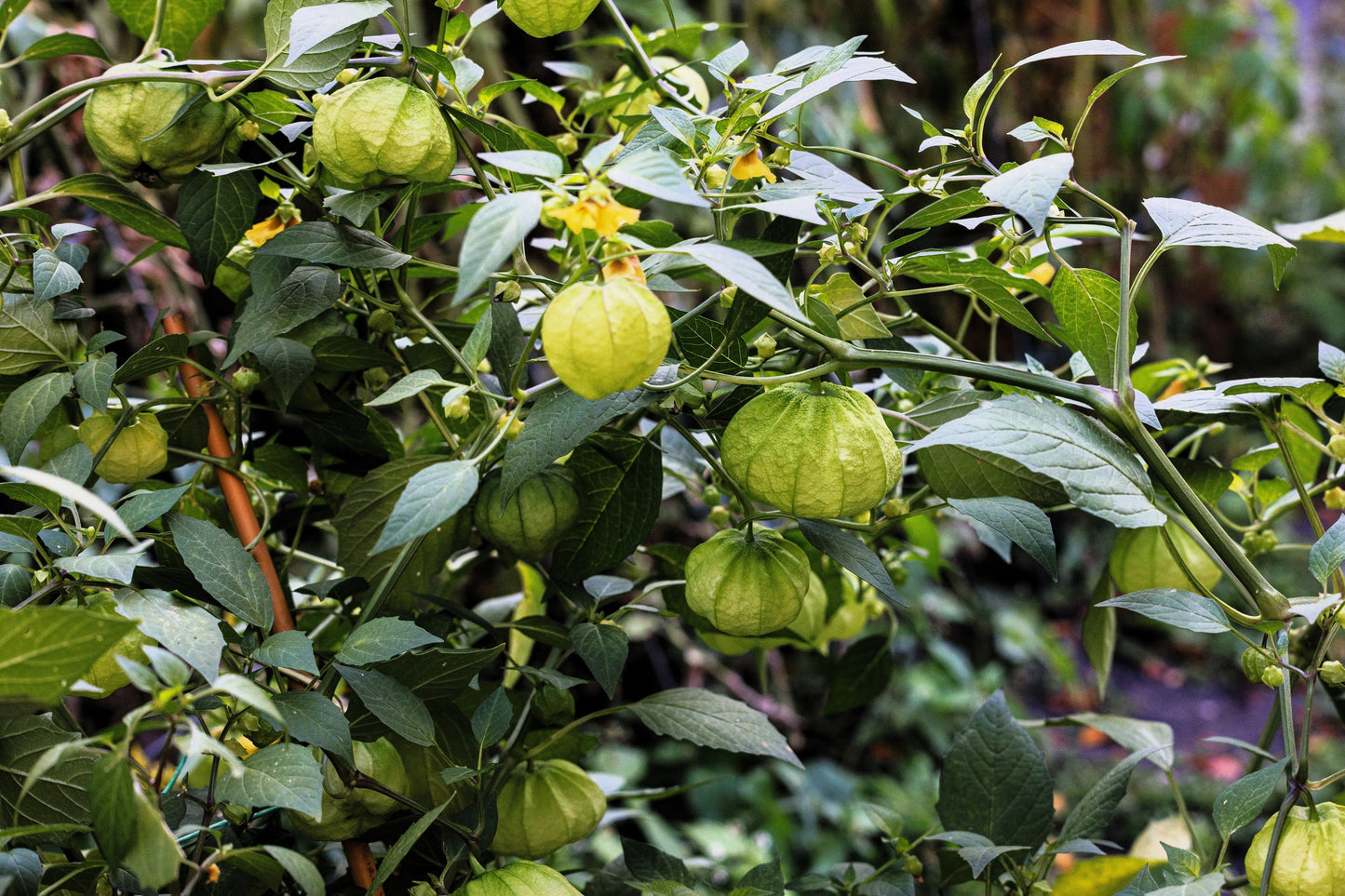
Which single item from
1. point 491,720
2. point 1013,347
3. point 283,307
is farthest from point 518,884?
point 1013,347

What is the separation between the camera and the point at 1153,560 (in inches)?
22.4

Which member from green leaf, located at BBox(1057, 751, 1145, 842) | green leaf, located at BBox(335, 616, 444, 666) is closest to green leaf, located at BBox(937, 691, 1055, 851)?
green leaf, located at BBox(1057, 751, 1145, 842)

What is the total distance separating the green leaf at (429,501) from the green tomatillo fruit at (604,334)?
Answer: 0.06 meters

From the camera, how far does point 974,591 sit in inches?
107

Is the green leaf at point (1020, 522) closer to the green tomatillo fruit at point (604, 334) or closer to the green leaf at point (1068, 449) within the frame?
the green leaf at point (1068, 449)

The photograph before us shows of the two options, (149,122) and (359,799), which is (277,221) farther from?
(359,799)

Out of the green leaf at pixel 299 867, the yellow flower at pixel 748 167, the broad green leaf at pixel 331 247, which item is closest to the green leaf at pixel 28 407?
the broad green leaf at pixel 331 247

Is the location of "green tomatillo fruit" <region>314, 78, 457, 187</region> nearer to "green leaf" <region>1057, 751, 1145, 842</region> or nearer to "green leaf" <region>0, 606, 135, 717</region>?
"green leaf" <region>0, 606, 135, 717</region>

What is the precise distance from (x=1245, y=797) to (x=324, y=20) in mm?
522

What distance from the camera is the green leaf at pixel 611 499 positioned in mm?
491

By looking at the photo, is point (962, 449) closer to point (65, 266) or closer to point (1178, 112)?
point (65, 266)

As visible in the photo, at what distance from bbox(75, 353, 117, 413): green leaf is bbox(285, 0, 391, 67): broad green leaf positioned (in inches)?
6.6

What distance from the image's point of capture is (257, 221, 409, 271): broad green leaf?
0.43 meters

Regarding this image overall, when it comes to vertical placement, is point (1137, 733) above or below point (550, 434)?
below
